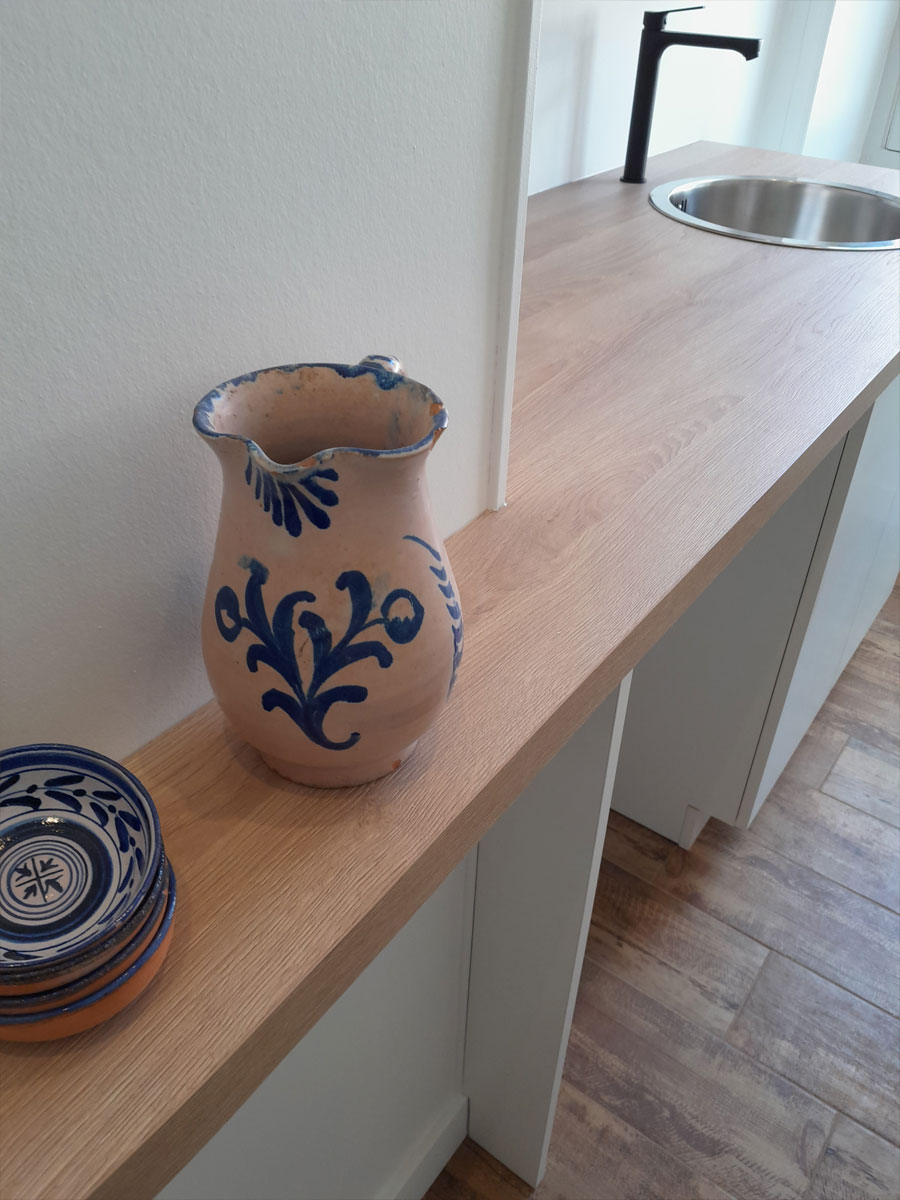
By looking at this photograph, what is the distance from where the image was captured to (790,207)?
65.9 inches

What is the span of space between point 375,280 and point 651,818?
125cm

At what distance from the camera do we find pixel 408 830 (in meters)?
0.50

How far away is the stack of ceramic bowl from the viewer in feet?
1.24

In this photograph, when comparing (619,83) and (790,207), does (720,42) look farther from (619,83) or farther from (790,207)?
(790,207)

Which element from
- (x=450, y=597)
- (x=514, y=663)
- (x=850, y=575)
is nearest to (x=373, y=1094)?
(x=514, y=663)

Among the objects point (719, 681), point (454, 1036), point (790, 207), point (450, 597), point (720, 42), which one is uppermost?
point (720, 42)

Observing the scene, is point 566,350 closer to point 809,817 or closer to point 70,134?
point 70,134

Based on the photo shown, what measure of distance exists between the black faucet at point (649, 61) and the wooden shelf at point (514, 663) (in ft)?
1.36

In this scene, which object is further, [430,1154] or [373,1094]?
[430,1154]

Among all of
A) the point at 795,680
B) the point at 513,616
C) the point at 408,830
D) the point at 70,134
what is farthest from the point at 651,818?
the point at 70,134

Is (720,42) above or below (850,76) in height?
above

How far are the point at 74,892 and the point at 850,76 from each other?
276 cm

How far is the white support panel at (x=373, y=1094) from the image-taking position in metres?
0.78

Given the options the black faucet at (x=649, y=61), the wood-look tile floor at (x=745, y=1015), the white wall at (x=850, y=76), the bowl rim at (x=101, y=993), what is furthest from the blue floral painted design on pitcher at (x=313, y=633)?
the white wall at (x=850, y=76)
